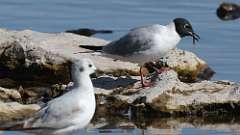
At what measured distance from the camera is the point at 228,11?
21.8 m

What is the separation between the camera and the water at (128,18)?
1828 centimetres

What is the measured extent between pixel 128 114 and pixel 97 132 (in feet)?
3.44

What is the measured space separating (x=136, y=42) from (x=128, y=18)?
18.8ft

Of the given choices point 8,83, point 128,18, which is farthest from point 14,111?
point 128,18

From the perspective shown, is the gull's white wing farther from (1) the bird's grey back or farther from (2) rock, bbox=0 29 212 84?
(2) rock, bbox=0 29 212 84

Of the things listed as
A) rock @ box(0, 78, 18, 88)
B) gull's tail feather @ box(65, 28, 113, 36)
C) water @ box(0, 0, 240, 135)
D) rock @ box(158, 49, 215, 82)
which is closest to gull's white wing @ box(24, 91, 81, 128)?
rock @ box(0, 78, 18, 88)

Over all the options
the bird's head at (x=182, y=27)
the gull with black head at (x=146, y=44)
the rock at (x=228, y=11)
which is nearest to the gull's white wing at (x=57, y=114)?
the gull with black head at (x=146, y=44)

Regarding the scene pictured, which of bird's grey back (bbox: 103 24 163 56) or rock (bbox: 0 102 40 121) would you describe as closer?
rock (bbox: 0 102 40 121)

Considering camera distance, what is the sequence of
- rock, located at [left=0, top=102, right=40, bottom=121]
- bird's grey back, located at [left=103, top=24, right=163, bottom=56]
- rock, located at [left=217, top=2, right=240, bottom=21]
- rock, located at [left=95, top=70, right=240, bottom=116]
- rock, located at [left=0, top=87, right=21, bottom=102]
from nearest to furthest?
rock, located at [left=0, top=102, right=40, bottom=121], rock, located at [left=95, top=70, right=240, bottom=116], rock, located at [left=0, top=87, right=21, bottom=102], bird's grey back, located at [left=103, top=24, right=163, bottom=56], rock, located at [left=217, top=2, right=240, bottom=21]

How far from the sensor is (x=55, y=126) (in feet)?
36.4

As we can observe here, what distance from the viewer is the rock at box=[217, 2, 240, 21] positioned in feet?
70.4

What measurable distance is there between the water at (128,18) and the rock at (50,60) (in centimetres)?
100

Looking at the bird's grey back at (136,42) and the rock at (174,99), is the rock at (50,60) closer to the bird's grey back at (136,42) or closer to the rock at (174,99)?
the bird's grey back at (136,42)

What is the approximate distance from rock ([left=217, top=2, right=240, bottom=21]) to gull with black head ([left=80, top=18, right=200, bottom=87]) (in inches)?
252
